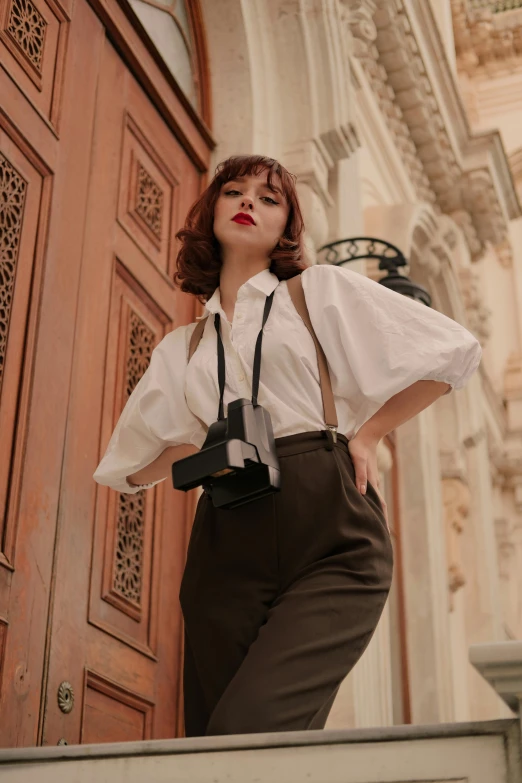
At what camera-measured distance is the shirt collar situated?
267cm

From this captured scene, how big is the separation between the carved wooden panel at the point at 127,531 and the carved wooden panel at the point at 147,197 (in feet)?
0.86

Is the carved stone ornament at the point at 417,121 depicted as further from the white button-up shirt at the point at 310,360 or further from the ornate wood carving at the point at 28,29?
the white button-up shirt at the point at 310,360

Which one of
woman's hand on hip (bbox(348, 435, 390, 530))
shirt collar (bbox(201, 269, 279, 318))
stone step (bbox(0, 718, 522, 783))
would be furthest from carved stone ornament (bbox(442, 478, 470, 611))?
stone step (bbox(0, 718, 522, 783))

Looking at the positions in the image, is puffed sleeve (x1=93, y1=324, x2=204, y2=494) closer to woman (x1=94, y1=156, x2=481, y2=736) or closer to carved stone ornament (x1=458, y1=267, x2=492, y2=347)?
woman (x1=94, y1=156, x2=481, y2=736)

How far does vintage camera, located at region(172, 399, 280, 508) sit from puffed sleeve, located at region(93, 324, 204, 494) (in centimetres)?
37

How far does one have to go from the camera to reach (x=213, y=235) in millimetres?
2848

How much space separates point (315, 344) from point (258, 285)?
0.21 m

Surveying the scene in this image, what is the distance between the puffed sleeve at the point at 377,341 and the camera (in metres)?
2.49

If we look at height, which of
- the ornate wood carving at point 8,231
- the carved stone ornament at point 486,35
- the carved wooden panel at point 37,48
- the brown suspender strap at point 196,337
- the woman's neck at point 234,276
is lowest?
the brown suspender strap at point 196,337

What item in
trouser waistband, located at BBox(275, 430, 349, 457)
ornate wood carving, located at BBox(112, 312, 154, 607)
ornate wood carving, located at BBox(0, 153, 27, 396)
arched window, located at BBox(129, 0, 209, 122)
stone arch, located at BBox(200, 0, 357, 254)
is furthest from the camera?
stone arch, located at BBox(200, 0, 357, 254)

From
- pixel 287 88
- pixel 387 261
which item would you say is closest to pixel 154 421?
pixel 387 261

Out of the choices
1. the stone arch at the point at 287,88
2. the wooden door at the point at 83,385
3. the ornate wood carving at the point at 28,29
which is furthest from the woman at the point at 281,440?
the stone arch at the point at 287,88

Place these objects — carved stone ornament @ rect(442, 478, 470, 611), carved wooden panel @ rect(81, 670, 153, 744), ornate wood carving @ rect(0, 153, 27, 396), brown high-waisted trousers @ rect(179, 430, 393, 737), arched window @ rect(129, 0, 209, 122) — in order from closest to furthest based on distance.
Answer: brown high-waisted trousers @ rect(179, 430, 393, 737) < ornate wood carving @ rect(0, 153, 27, 396) < carved wooden panel @ rect(81, 670, 153, 744) < arched window @ rect(129, 0, 209, 122) < carved stone ornament @ rect(442, 478, 470, 611)

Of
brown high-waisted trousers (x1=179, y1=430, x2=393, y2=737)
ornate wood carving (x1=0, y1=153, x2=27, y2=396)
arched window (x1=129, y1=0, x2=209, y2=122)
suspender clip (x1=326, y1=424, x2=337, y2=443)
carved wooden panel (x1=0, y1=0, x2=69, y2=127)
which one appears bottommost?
brown high-waisted trousers (x1=179, y1=430, x2=393, y2=737)
